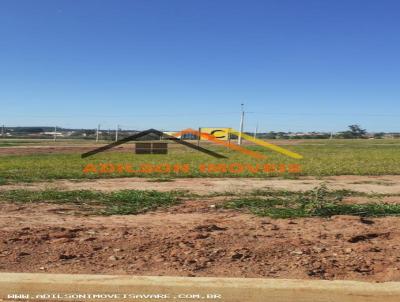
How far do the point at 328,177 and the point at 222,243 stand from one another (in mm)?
8306

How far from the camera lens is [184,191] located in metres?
8.95

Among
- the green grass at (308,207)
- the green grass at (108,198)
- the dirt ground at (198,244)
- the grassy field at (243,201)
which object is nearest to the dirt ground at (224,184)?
the grassy field at (243,201)

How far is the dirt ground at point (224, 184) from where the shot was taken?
941 cm

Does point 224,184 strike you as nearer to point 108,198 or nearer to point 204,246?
point 108,198

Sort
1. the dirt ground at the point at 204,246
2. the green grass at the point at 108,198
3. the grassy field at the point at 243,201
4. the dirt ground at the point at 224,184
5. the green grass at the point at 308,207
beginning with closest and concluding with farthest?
the dirt ground at the point at 204,246 → the green grass at the point at 308,207 → the grassy field at the point at 243,201 → the green grass at the point at 108,198 → the dirt ground at the point at 224,184

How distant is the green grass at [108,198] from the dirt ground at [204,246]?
72 centimetres

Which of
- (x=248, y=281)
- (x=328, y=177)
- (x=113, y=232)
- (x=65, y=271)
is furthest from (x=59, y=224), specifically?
(x=328, y=177)

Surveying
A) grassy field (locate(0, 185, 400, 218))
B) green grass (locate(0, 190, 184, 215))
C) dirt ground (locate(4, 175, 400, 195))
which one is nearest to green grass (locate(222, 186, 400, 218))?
grassy field (locate(0, 185, 400, 218))

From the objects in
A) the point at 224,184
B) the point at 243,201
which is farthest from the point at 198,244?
the point at 224,184

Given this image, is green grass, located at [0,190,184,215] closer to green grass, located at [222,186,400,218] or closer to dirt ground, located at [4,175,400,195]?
dirt ground, located at [4,175,400,195]

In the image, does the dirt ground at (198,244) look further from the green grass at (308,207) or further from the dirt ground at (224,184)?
the dirt ground at (224,184)

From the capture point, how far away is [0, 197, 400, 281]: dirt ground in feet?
13.1

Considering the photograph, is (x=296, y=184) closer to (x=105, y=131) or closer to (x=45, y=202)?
(x=45, y=202)

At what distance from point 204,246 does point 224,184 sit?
5919 millimetres
